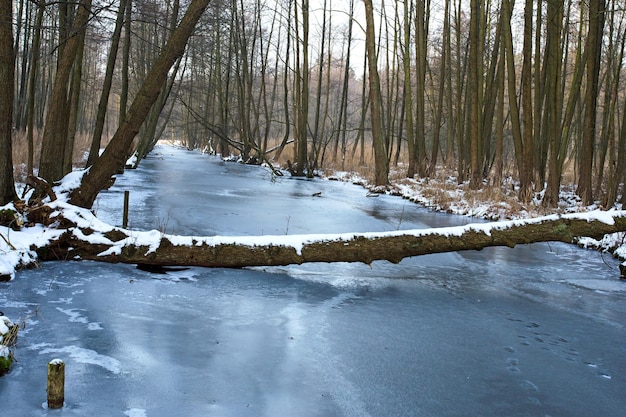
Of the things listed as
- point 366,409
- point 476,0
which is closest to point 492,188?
point 476,0

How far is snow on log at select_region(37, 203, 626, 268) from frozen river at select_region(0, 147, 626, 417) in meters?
0.25

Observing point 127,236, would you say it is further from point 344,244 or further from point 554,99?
point 554,99

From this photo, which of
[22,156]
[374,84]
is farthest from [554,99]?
[22,156]

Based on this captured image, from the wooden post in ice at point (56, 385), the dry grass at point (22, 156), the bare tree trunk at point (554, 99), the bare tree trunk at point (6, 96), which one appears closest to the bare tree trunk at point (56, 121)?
the bare tree trunk at point (6, 96)

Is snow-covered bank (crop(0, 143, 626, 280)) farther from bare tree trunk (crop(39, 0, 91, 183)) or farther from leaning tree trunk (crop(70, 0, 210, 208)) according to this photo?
bare tree trunk (crop(39, 0, 91, 183))

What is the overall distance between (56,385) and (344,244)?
3.50 metres

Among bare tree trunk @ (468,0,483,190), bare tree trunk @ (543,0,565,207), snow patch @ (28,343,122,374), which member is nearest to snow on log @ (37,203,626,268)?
snow patch @ (28,343,122,374)

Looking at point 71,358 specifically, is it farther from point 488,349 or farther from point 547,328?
point 547,328

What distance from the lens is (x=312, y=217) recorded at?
11.1 meters

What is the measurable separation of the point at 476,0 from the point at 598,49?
4103mm

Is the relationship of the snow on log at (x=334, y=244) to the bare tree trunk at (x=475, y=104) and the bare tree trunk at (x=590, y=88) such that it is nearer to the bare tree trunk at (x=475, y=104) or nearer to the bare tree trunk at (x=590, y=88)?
the bare tree trunk at (x=590, y=88)

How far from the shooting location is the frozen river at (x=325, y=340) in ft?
11.6

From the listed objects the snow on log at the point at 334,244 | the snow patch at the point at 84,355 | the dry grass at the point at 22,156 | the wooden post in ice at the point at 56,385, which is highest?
the dry grass at the point at 22,156

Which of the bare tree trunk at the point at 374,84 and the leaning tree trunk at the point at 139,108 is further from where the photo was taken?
the bare tree trunk at the point at 374,84
